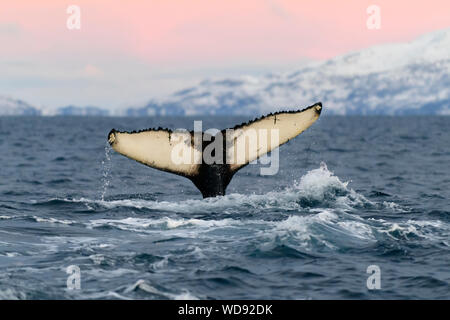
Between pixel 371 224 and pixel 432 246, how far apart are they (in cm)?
175

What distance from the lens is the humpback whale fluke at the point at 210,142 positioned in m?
11.3

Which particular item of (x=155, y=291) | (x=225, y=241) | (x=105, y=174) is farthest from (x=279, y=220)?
(x=105, y=174)

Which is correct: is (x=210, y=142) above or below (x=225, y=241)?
above

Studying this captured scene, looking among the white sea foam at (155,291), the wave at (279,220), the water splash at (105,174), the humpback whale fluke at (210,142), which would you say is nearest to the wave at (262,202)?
the wave at (279,220)

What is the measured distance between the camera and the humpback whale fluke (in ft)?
37.1

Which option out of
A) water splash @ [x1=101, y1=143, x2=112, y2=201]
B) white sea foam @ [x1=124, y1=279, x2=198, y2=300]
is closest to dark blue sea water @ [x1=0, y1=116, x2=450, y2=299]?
white sea foam @ [x1=124, y1=279, x2=198, y2=300]

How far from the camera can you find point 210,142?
39.8ft

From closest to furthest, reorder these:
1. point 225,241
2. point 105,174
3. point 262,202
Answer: point 225,241, point 262,202, point 105,174

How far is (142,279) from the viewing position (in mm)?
8875

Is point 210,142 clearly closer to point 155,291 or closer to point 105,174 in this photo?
point 155,291

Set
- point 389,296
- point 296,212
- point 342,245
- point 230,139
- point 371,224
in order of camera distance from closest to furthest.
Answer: point 389,296, point 342,245, point 230,139, point 371,224, point 296,212
